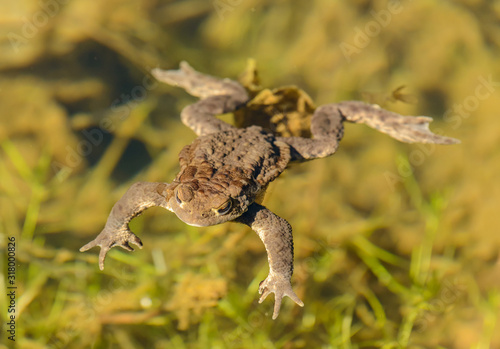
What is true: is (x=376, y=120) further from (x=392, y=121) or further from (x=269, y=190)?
(x=269, y=190)

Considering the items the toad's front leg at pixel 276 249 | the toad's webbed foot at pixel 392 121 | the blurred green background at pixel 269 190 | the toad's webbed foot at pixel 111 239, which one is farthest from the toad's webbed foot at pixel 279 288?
the toad's webbed foot at pixel 392 121

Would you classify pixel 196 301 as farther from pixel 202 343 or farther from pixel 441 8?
pixel 441 8

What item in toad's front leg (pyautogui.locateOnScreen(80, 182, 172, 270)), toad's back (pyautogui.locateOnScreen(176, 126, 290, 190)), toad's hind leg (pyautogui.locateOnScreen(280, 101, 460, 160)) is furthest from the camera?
toad's hind leg (pyautogui.locateOnScreen(280, 101, 460, 160))

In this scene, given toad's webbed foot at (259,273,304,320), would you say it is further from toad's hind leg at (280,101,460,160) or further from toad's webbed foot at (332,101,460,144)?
toad's webbed foot at (332,101,460,144)

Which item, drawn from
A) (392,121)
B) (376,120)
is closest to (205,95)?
(376,120)

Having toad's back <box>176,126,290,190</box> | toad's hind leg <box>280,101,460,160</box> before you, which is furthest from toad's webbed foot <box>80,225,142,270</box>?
toad's hind leg <box>280,101,460,160</box>

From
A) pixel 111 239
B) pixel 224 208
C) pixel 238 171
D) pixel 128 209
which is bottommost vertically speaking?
pixel 111 239
